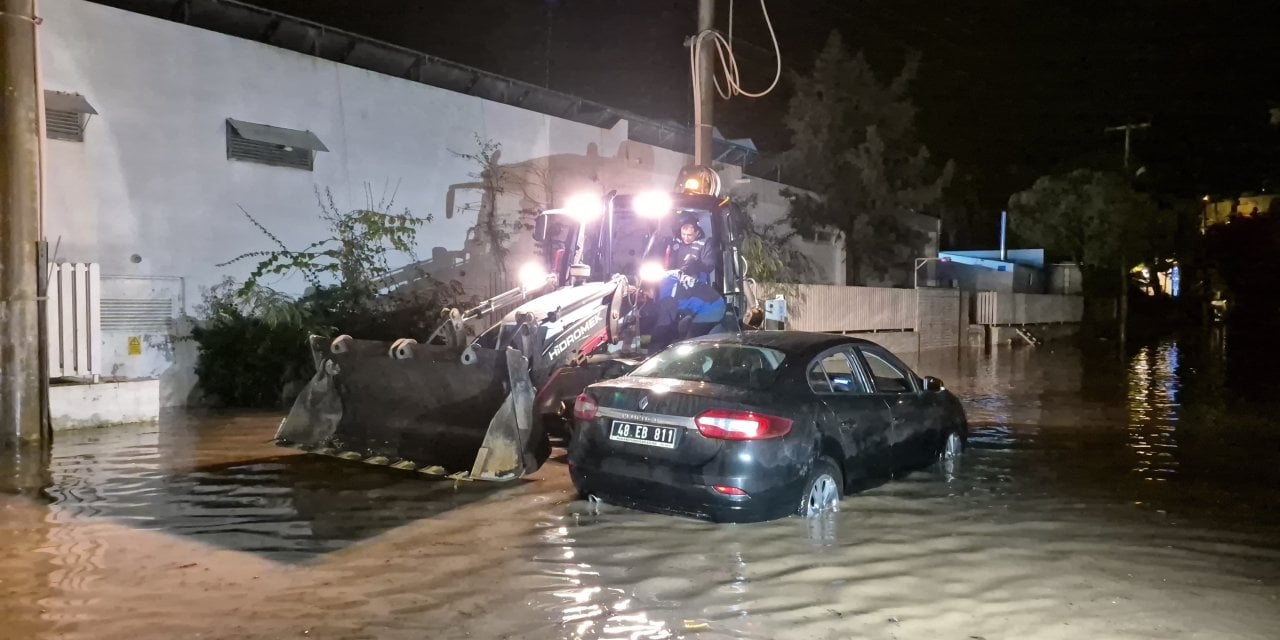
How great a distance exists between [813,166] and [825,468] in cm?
2344

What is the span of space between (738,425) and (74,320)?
8.89 metres

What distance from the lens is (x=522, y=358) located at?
834 centimetres

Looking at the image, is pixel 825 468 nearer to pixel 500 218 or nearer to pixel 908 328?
pixel 500 218

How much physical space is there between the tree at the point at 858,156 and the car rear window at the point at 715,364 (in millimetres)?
21619

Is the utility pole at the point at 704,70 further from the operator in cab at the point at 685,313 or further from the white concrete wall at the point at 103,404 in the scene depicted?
the white concrete wall at the point at 103,404

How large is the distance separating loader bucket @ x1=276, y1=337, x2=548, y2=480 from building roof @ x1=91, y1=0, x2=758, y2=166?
8.77 meters

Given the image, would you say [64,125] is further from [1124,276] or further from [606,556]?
[1124,276]

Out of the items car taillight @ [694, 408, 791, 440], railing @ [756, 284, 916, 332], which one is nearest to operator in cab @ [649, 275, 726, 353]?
car taillight @ [694, 408, 791, 440]

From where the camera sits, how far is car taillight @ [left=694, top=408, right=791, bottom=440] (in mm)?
6637

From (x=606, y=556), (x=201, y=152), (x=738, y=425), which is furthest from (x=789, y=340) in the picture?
(x=201, y=152)

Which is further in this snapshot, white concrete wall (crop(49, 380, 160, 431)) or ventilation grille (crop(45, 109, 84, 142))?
ventilation grille (crop(45, 109, 84, 142))

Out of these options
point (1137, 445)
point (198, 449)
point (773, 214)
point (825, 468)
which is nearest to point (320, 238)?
point (198, 449)

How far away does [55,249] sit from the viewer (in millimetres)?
12336

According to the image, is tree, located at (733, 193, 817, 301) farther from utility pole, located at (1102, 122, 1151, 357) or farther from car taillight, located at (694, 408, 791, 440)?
utility pole, located at (1102, 122, 1151, 357)
